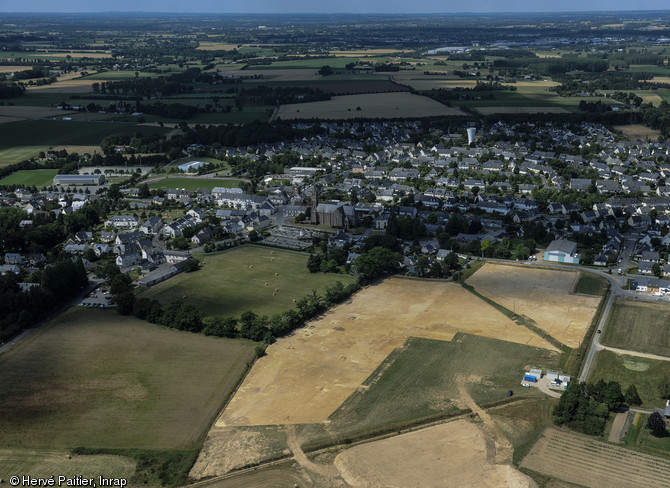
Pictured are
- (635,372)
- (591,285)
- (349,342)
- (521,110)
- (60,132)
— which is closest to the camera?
(635,372)

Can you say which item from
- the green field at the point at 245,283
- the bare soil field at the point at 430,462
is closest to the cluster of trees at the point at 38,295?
the green field at the point at 245,283

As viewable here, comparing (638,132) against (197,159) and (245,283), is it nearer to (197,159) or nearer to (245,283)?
(197,159)

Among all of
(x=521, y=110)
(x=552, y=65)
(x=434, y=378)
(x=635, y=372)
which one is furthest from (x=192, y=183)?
(x=552, y=65)

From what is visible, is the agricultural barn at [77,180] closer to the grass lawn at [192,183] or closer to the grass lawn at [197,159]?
the grass lawn at [192,183]

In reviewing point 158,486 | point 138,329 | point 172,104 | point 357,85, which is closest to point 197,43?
point 357,85

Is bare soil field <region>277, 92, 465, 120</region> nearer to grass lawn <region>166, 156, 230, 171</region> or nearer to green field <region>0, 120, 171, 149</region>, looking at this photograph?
grass lawn <region>166, 156, 230, 171</region>
